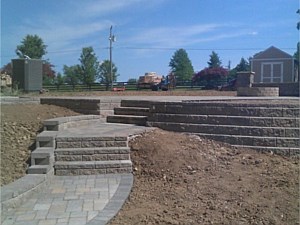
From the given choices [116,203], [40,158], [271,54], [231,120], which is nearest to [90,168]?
[40,158]

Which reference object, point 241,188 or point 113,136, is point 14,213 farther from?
point 241,188

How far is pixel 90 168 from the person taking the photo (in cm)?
584

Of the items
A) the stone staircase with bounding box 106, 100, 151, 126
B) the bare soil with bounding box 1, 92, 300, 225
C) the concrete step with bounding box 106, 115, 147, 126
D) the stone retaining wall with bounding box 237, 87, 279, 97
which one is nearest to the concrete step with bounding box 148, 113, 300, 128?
the bare soil with bounding box 1, 92, 300, 225

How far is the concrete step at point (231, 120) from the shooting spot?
22.2 ft

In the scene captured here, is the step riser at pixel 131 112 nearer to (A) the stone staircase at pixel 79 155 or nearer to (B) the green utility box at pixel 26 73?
(A) the stone staircase at pixel 79 155

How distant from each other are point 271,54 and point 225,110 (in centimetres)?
3205

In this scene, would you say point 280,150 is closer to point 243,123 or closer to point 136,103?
point 243,123

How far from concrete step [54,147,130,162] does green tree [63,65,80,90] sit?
43.4 m

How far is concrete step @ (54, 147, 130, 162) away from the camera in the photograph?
19.8 feet

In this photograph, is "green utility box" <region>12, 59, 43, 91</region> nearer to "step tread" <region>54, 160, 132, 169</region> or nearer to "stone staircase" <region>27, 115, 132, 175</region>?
"stone staircase" <region>27, 115, 132, 175</region>

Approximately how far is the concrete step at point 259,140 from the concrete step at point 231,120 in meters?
0.34

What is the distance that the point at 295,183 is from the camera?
15.8 ft

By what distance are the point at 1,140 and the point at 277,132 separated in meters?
5.07

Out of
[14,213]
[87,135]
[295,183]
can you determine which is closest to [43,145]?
[87,135]
